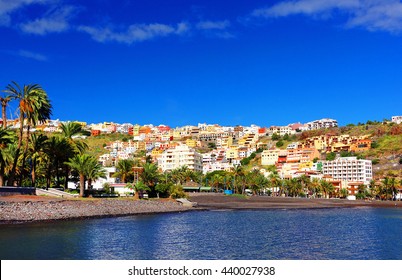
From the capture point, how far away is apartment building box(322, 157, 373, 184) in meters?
185

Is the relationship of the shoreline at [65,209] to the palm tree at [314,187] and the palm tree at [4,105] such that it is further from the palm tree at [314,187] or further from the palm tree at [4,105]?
the palm tree at [314,187]

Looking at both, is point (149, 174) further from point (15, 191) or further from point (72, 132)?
point (15, 191)

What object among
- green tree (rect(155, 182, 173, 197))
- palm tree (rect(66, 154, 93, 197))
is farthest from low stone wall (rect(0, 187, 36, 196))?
green tree (rect(155, 182, 173, 197))

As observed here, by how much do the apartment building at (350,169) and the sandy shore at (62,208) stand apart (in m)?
132

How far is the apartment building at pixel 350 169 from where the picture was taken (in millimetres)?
184875

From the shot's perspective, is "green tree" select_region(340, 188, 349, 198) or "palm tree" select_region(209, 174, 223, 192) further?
"green tree" select_region(340, 188, 349, 198)

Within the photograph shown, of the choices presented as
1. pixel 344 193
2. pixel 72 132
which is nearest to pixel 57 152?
pixel 72 132

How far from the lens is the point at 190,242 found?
36.8 m

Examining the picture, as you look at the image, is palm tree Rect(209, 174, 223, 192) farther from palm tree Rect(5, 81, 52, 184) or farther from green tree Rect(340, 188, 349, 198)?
palm tree Rect(5, 81, 52, 184)

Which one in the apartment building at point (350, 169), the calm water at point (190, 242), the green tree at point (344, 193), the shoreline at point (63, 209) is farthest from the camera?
the apartment building at point (350, 169)

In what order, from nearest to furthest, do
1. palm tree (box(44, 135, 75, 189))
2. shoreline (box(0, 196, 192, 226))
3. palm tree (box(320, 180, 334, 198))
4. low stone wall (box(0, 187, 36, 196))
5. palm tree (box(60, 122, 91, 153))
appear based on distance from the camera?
A: shoreline (box(0, 196, 192, 226)) < low stone wall (box(0, 187, 36, 196)) < palm tree (box(44, 135, 75, 189)) < palm tree (box(60, 122, 91, 153)) < palm tree (box(320, 180, 334, 198))

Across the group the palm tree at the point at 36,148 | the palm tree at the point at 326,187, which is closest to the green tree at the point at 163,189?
the palm tree at the point at 36,148

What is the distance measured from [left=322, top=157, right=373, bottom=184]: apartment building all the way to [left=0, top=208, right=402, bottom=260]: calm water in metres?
141
